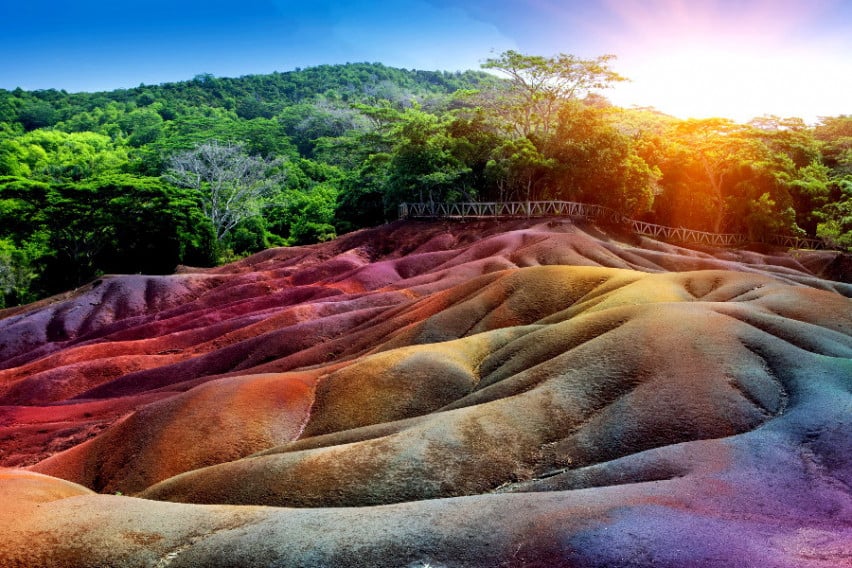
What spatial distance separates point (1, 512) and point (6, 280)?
206ft

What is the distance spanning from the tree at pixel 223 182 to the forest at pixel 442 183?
0.84ft

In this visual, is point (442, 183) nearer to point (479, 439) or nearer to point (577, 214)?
point (577, 214)

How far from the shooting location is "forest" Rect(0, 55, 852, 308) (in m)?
62.6

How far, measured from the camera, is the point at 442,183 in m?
66.4

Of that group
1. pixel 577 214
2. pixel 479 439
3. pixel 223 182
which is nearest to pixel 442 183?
pixel 577 214

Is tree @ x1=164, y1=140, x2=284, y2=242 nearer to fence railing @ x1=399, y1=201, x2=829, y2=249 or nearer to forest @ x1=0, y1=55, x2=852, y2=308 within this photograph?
forest @ x1=0, y1=55, x2=852, y2=308

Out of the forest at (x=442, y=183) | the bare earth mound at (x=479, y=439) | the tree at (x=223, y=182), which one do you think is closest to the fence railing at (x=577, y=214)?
the forest at (x=442, y=183)

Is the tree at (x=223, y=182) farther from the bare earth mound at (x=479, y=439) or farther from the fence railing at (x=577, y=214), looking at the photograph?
the bare earth mound at (x=479, y=439)

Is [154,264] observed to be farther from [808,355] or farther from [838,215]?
[838,215]

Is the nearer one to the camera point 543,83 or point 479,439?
point 479,439

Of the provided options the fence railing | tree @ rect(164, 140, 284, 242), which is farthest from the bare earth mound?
tree @ rect(164, 140, 284, 242)

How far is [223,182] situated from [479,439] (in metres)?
73.6

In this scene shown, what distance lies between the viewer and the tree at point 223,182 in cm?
7981

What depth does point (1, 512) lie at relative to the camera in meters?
12.2
